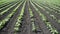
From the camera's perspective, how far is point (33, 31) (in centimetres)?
1286

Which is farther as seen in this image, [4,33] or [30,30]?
[30,30]

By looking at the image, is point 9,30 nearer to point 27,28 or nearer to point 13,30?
point 13,30

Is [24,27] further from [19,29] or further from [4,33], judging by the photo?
[4,33]

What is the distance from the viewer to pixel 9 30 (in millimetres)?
12961

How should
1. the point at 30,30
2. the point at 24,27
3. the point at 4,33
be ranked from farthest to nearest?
the point at 24,27
the point at 30,30
the point at 4,33

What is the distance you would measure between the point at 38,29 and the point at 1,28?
2.98 m

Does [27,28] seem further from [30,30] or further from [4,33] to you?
[4,33]

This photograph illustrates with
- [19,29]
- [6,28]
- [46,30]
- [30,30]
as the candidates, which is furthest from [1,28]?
[46,30]

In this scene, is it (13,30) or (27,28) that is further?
(27,28)

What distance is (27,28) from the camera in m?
13.8

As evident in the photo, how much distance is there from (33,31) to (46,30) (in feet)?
3.95

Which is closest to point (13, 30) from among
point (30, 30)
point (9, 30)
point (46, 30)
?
point (9, 30)

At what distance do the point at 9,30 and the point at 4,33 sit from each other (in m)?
0.80

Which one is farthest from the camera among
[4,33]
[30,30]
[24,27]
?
[24,27]
